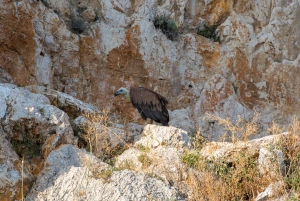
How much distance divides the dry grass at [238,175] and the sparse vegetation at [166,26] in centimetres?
514

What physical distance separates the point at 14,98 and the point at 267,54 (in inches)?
264

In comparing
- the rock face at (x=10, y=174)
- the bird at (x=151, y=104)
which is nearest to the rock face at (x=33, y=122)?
the rock face at (x=10, y=174)

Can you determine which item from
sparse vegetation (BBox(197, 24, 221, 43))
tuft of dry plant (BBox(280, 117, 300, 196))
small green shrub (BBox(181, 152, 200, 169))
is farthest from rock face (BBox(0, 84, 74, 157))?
sparse vegetation (BBox(197, 24, 221, 43))

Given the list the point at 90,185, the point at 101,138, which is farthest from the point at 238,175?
the point at 101,138

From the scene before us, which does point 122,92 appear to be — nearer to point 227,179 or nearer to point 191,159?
point 191,159

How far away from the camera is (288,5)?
14266 millimetres

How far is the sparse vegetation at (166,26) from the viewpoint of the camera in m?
13.6

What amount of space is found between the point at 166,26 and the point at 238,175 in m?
5.96

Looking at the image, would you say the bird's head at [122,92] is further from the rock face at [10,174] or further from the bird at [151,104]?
the rock face at [10,174]

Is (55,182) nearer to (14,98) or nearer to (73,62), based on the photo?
(14,98)

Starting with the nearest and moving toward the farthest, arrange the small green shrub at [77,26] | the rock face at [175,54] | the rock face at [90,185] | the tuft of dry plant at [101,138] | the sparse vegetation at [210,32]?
the rock face at [90,185] < the tuft of dry plant at [101,138] < the rock face at [175,54] < the small green shrub at [77,26] < the sparse vegetation at [210,32]

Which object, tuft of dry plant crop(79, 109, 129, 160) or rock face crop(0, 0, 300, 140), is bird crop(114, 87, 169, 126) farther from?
tuft of dry plant crop(79, 109, 129, 160)

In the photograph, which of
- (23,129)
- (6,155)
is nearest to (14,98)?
(23,129)

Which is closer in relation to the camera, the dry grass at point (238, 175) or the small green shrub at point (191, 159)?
the dry grass at point (238, 175)
